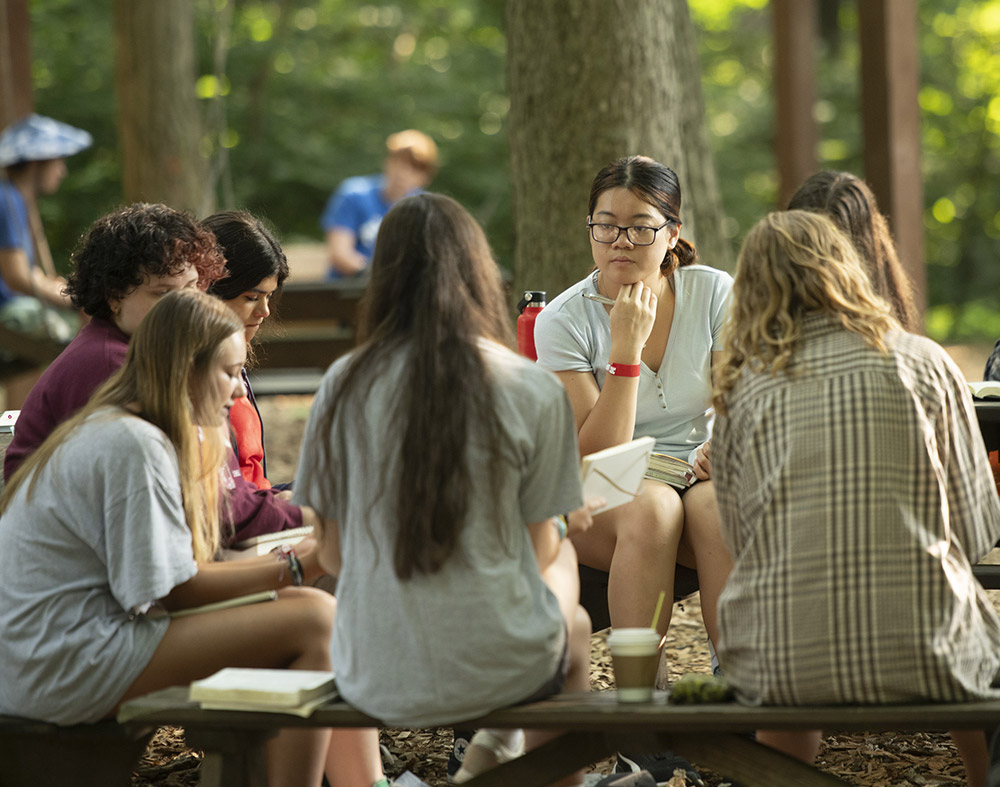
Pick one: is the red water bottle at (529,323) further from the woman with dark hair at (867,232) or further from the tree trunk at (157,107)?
the tree trunk at (157,107)

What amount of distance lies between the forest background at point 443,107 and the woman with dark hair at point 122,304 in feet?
37.2

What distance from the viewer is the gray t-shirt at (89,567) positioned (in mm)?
2387

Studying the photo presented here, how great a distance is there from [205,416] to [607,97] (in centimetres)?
251

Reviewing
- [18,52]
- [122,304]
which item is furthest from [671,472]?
[18,52]

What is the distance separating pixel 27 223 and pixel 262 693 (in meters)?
5.52

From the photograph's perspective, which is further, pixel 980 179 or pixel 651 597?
pixel 980 179

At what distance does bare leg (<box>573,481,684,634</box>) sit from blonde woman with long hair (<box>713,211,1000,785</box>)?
0.71 meters

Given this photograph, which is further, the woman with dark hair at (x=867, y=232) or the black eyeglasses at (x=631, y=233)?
the woman with dark hair at (x=867, y=232)

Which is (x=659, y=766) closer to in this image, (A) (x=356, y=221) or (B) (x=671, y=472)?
(B) (x=671, y=472)

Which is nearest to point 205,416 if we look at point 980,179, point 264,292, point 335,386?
point 335,386

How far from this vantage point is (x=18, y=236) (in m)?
6.97

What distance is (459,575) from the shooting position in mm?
2209

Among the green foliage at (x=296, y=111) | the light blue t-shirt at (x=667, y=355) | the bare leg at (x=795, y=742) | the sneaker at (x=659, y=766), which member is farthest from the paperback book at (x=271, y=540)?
the green foliage at (x=296, y=111)

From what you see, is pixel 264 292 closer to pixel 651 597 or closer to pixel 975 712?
pixel 651 597
